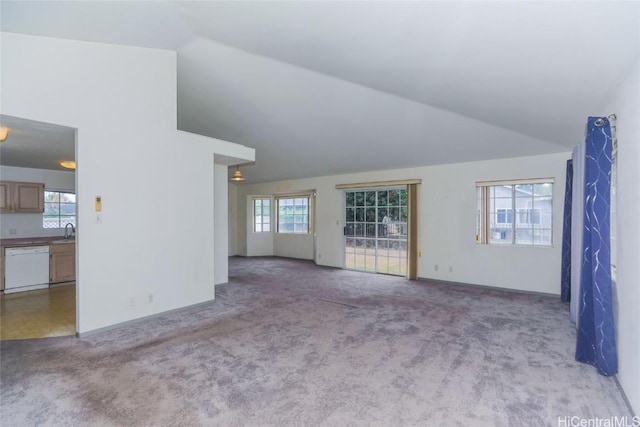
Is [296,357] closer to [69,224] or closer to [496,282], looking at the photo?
[496,282]

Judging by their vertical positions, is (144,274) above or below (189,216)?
below

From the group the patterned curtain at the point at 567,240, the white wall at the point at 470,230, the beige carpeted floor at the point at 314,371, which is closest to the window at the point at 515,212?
the white wall at the point at 470,230

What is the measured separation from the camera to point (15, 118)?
2.88 meters

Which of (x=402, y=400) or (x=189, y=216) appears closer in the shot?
(x=402, y=400)

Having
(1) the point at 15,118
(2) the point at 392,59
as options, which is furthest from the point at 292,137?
(1) the point at 15,118

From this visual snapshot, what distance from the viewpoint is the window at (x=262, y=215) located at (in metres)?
9.50

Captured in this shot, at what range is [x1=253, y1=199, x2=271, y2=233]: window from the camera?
Answer: 9.50 meters

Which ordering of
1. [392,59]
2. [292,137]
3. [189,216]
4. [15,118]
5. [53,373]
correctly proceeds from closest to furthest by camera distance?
[53,373] < [392,59] < [15,118] < [189,216] < [292,137]

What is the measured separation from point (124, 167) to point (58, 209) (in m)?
4.13

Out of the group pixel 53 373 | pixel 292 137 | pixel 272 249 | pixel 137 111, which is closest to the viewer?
pixel 53 373

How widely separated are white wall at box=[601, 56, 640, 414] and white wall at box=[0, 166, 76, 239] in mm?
8403

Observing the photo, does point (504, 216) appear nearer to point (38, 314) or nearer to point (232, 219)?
point (38, 314)

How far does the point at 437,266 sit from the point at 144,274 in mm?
5063

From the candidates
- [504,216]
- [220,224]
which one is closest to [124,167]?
[220,224]
